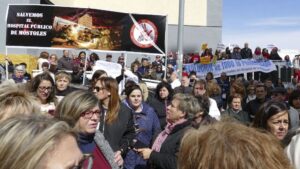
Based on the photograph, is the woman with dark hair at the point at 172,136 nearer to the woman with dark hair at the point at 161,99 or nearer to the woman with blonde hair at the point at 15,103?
the woman with blonde hair at the point at 15,103

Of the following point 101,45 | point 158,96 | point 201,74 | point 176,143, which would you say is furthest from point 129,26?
point 201,74

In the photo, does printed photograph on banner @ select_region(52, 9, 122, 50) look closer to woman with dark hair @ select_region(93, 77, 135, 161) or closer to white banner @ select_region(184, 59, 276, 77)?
woman with dark hair @ select_region(93, 77, 135, 161)

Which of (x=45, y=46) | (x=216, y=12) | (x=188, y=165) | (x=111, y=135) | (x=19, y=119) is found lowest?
(x=111, y=135)

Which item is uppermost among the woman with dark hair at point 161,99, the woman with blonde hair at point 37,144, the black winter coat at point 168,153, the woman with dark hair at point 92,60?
the woman with dark hair at point 92,60

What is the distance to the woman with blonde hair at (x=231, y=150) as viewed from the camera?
6.01 ft

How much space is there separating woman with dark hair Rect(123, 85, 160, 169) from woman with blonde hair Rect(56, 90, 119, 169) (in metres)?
1.57

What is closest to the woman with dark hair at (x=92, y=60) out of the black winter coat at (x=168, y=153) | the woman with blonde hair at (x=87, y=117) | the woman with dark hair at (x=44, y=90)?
the woman with dark hair at (x=44, y=90)

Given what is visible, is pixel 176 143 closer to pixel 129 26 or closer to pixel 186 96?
pixel 186 96

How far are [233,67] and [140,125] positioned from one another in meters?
15.9

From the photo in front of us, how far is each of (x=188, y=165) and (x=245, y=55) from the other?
71.9 ft

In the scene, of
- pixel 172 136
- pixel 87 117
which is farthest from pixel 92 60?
pixel 87 117

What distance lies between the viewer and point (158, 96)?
898cm

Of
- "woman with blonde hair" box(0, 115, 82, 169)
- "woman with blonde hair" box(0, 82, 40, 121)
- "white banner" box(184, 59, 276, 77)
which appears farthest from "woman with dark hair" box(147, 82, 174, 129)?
"white banner" box(184, 59, 276, 77)

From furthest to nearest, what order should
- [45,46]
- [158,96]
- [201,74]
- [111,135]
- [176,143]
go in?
1. [201,74]
2. [45,46]
3. [158,96]
4. [111,135]
5. [176,143]
